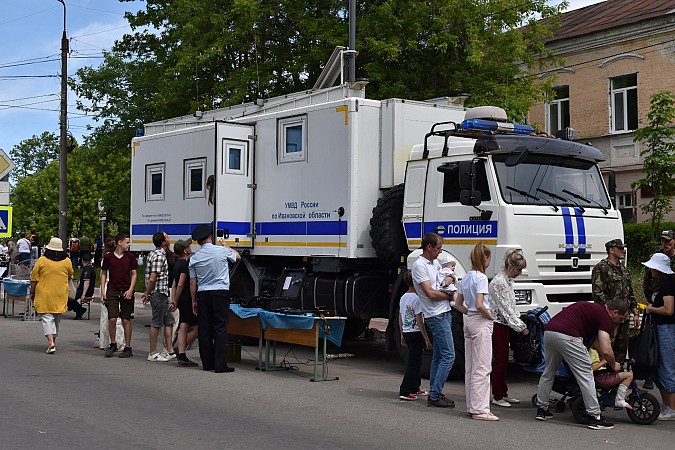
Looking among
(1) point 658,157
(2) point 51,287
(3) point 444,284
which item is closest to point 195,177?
(2) point 51,287

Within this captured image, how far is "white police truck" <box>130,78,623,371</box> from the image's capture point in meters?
11.0

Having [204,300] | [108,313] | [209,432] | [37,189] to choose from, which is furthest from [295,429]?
[37,189]

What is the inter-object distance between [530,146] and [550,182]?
53cm

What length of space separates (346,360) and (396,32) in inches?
464

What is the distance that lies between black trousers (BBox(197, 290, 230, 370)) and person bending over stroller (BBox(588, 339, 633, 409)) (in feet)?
16.2

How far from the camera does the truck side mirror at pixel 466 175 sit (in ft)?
35.8

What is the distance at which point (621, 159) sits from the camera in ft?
96.3

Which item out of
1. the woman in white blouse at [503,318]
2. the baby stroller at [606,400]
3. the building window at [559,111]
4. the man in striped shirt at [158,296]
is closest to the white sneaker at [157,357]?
the man in striped shirt at [158,296]

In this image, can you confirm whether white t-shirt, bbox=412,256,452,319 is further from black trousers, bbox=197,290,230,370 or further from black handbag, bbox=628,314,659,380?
black trousers, bbox=197,290,230,370

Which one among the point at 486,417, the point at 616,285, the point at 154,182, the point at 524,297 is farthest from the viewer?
the point at 154,182

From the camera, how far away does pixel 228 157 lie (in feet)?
47.2

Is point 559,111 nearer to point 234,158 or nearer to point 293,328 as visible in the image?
point 234,158

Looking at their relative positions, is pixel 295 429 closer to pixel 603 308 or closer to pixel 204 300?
pixel 603 308

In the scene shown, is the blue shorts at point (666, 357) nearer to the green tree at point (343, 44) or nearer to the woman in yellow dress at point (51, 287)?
the woman in yellow dress at point (51, 287)
